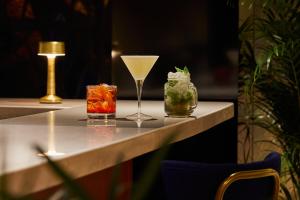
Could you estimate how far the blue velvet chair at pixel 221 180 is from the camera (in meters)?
2.19

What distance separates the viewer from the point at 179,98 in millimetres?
2857

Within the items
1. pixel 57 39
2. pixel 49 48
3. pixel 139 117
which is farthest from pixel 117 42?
pixel 139 117

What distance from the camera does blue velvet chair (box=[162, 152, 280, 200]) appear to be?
2.19 m

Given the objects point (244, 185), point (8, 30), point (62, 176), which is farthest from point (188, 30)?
point (62, 176)

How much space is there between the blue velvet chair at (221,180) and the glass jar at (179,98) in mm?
523

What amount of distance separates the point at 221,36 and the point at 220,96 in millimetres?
426

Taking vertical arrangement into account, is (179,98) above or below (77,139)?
above

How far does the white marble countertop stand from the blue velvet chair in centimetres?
14

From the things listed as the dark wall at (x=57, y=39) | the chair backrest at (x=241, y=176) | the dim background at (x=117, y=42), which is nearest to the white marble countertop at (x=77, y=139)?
the chair backrest at (x=241, y=176)

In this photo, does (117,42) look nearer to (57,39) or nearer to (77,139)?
(57,39)

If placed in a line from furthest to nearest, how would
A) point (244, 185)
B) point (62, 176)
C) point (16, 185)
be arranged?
point (244, 185)
point (16, 185)
point (62, 176)

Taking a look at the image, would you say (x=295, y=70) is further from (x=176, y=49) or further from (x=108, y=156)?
(x=108, y=156)

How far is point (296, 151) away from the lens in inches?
172

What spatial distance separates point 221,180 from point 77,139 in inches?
21.3
